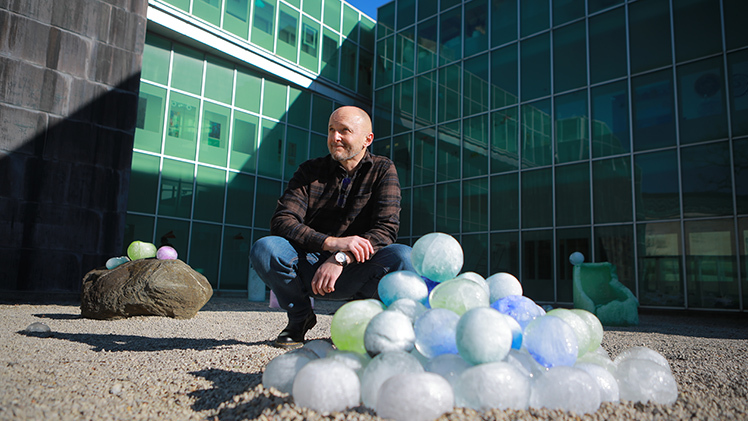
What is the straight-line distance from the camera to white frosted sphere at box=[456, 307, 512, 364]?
150 cm

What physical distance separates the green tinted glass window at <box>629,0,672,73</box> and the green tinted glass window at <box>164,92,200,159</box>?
11090mm

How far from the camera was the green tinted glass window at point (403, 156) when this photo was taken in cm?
1440

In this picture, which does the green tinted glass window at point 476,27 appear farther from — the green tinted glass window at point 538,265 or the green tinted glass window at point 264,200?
the green tinted glass window at point 264,200

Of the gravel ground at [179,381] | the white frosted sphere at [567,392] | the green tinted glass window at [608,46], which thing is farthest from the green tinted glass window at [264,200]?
the white frosted sphere at [567,392]

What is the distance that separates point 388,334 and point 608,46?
11748mm

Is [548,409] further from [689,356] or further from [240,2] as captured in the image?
[240,2]

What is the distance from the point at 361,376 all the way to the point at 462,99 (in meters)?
12.7

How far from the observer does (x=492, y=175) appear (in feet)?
40.9

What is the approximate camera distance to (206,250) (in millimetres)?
12578

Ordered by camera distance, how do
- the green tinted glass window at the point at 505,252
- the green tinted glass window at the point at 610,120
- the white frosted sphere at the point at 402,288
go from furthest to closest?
the green tinted glass window at the point at 505,252
the green tinted glass window at the point at 610,120
the white frosted sphere at the point at 402,288

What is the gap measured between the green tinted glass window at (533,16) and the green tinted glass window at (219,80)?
829 centimetres

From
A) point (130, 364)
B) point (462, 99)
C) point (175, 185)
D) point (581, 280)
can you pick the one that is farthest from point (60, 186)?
point (462, 99)

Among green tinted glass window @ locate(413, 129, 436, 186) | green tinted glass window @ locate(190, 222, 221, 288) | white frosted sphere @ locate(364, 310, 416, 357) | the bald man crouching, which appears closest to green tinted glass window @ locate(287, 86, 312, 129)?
green tinted glass window @ locate(413, 129, 436, 186)

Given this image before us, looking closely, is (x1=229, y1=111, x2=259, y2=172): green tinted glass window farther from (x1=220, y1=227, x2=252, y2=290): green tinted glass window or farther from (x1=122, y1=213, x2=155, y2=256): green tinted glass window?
(x1=122, y1=213, x2=155, y2=256): green tinted glass window
